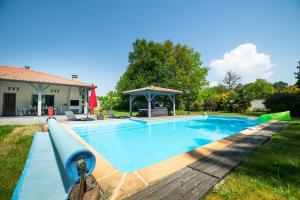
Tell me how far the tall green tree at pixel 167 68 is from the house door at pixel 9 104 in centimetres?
1563

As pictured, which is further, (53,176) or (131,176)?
(53,176)

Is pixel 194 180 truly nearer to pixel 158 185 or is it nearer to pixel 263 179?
pixel 158 185

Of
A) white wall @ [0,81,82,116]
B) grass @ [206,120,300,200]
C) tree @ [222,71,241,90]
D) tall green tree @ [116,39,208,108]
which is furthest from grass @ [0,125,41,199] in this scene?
tree @ [222,71,241,90]

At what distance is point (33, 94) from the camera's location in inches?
539

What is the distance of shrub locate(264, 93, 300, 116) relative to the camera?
52.0ft

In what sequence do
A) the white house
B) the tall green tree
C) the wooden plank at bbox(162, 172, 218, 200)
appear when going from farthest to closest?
the tall green tree < the white house < the wooden plank at bbox(162, 172, 218, 200)

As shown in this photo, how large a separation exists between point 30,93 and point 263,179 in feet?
59.9

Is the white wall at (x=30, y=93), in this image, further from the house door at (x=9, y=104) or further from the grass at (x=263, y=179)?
the grass at (x=263, y=179)

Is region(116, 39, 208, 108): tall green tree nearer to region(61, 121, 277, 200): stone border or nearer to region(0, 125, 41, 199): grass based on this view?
region(61, 121, 277, 200): stone border

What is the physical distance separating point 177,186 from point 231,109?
24357 millimetres

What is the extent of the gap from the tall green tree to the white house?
11.4 m

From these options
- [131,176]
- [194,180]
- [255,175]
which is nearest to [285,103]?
[255,175]

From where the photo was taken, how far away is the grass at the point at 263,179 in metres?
2.15

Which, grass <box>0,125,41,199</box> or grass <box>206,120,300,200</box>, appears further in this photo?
grass <box>0,125,41,199</box>
